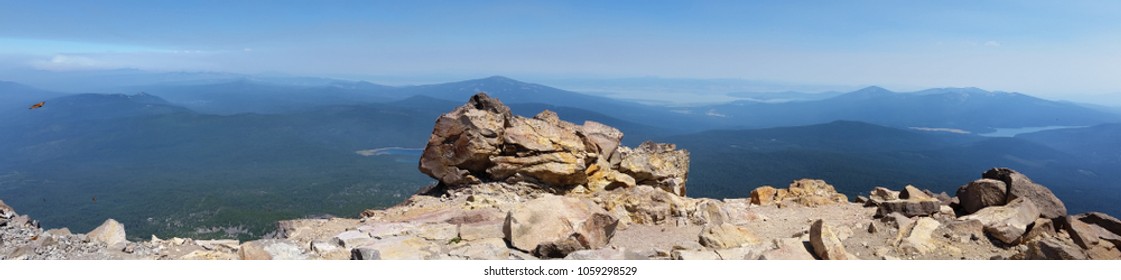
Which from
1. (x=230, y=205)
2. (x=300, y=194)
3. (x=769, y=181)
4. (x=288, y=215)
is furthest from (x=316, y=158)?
(x=769, y=181)

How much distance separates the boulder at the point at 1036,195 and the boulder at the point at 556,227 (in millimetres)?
14375

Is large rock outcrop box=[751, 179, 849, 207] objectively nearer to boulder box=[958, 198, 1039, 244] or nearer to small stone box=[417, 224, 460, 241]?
boulder box=[958, 198, 1039, 244]

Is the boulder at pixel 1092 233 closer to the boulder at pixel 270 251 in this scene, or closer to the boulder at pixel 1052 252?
the boulder at pixel 1052 252

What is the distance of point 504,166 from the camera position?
2472 centimetres

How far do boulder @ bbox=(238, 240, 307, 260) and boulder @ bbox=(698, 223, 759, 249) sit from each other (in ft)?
36.8

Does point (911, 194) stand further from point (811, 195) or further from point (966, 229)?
point (966, 229)

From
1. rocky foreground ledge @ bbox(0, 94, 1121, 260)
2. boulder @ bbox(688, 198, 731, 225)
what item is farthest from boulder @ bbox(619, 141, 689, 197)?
boulder @ bbox(688, 198, 731, 225)

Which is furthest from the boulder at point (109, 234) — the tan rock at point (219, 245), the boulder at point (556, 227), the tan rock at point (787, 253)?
the tan rock at point (787, 253)

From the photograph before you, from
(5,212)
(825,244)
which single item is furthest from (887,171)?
(5,212)

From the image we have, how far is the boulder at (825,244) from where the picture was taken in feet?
44.0

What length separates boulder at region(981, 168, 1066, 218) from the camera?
17844mm

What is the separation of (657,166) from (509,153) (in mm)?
8686

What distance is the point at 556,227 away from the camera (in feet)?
48.8
